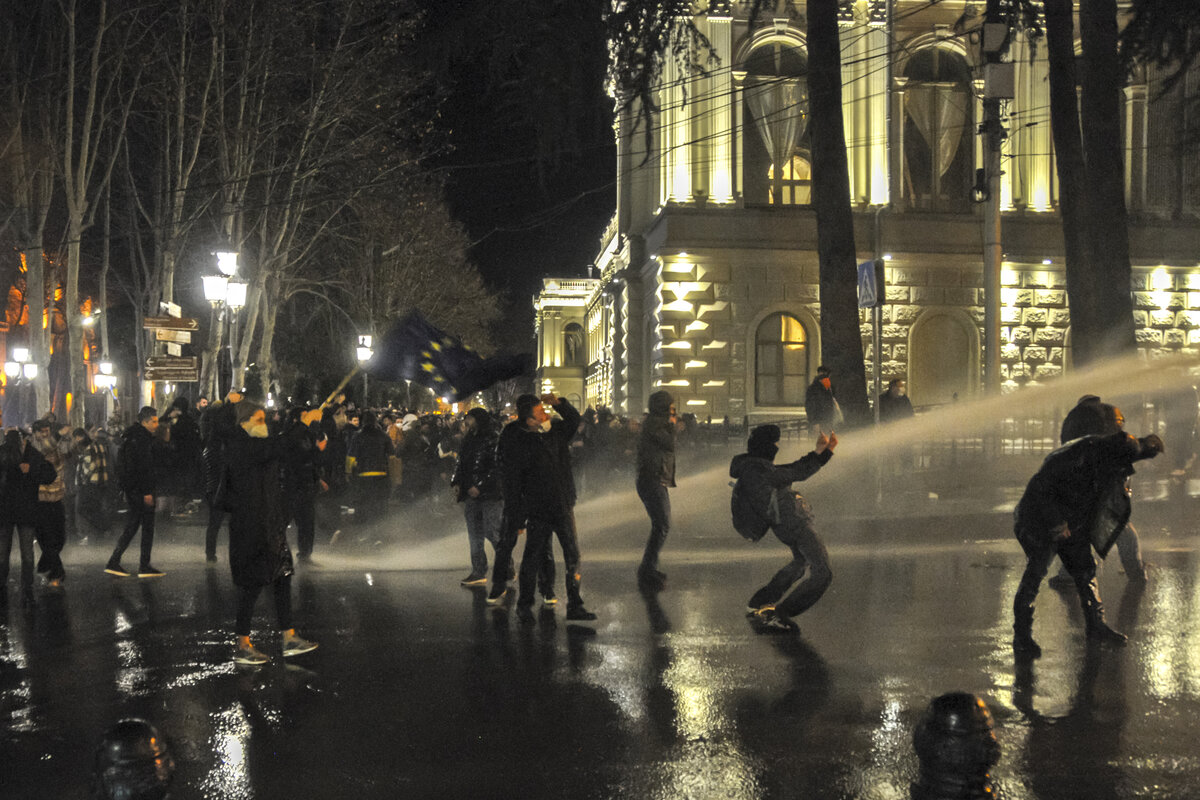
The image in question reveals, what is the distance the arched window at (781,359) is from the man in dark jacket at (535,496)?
72.5 ft

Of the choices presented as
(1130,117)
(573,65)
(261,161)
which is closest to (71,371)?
(261,161)

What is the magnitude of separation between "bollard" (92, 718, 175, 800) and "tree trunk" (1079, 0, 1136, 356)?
15.7 meters

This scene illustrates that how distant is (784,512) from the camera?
9000 mm

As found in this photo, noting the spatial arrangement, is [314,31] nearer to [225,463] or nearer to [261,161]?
[261,161]

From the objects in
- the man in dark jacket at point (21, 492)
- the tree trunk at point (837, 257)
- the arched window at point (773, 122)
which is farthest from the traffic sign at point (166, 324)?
the arched window at point (773, 122)

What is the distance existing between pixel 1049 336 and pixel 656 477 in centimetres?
2375

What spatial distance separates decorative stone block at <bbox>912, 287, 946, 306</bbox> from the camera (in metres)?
32.2

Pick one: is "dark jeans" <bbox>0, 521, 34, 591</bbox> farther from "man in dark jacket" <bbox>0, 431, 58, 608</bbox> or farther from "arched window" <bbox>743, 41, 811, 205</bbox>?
"arched window" <bbox>743, 41, 811, 205</bbox>

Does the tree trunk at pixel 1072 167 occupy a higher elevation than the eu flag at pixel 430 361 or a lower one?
higher

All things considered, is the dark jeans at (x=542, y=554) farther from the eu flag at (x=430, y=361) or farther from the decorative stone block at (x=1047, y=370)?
the decorative stone block at (x=1047, y=370)

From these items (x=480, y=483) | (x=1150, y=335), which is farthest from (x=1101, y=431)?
(x=1150, y=335)

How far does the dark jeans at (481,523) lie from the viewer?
11570 mm

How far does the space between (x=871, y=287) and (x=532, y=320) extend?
77.5 m


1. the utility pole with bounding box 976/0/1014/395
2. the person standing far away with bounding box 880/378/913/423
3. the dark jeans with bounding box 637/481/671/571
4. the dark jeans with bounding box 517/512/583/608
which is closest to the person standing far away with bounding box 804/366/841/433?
the person standing far away with bounding box 880/378/913/423
